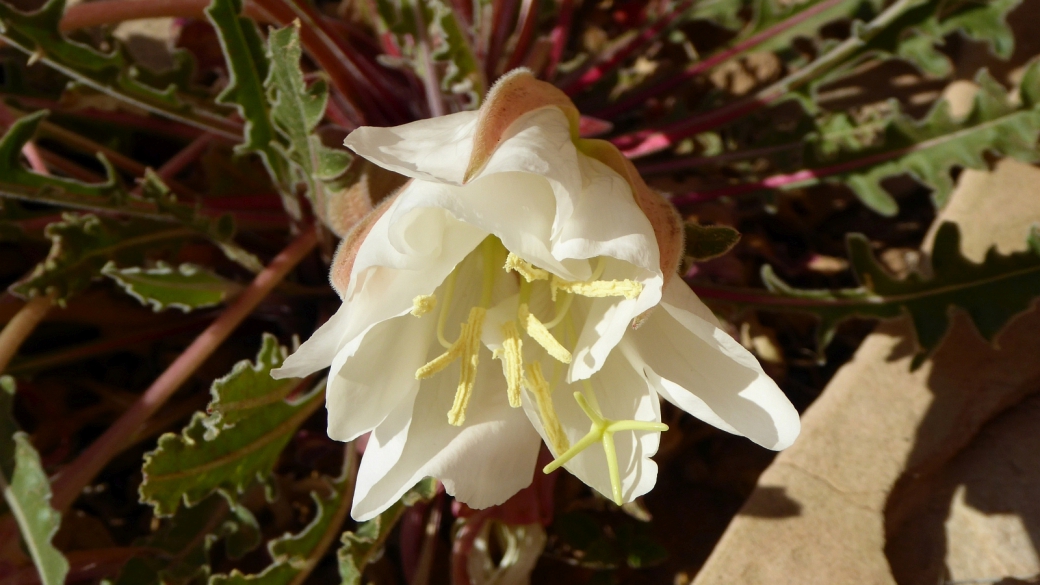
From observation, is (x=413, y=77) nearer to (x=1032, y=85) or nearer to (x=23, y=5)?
(x=23, y=5)

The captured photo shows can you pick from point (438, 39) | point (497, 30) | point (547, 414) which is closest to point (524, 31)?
point (497, 30)

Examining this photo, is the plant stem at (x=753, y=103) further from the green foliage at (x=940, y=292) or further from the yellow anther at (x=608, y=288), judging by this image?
the yellow anther at (x=608, y=288)

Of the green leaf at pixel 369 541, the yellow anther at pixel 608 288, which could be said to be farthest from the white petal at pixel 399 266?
the green leaf at pixel 369 541

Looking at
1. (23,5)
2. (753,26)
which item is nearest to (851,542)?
(753,26)

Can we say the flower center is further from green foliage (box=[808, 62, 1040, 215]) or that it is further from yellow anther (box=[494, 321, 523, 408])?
green foliage (box=[808, 62, 1040, 215])

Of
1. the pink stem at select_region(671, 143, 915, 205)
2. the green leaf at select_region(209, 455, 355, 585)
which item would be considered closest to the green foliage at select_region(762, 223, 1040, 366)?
the pink stem at select_region(671, 143, 915, 205)

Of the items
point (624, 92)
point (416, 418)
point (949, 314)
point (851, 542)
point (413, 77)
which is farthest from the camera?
point (624, 92)

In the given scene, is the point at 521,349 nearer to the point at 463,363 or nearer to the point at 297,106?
the point at 463,363
